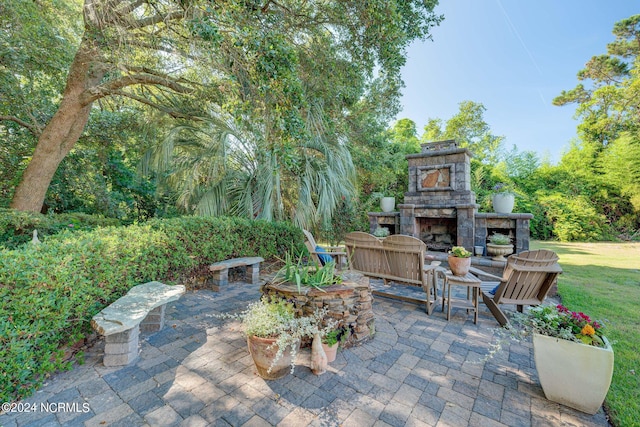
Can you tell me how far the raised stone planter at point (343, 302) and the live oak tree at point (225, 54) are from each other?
186cm

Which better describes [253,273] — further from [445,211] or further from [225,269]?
[445,211]

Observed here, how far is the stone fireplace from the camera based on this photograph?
5473mm

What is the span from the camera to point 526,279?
2.59 meters

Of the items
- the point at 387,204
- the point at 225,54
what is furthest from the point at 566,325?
the point at 387,204

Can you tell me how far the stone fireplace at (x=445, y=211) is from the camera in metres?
5.47

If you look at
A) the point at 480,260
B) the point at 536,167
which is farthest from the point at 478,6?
the point at 536,167

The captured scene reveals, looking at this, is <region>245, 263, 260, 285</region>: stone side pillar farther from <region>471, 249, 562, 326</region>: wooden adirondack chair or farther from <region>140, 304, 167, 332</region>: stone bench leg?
<region>471, 249, 562, 326</region>: wooden adirondack chair

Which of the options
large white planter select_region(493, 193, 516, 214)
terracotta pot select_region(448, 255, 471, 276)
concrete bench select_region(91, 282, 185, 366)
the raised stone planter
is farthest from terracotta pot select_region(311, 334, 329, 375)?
large white planter select_region(493, 193, 516, 214)

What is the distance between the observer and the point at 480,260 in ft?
16.6

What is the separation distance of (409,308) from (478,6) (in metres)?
7.74

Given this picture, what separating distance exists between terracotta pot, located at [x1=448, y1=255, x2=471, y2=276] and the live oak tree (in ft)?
7.99

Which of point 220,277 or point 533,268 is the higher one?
point 533,268

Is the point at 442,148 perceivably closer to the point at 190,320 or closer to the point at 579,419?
the point at 579,419

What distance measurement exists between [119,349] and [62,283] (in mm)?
640
